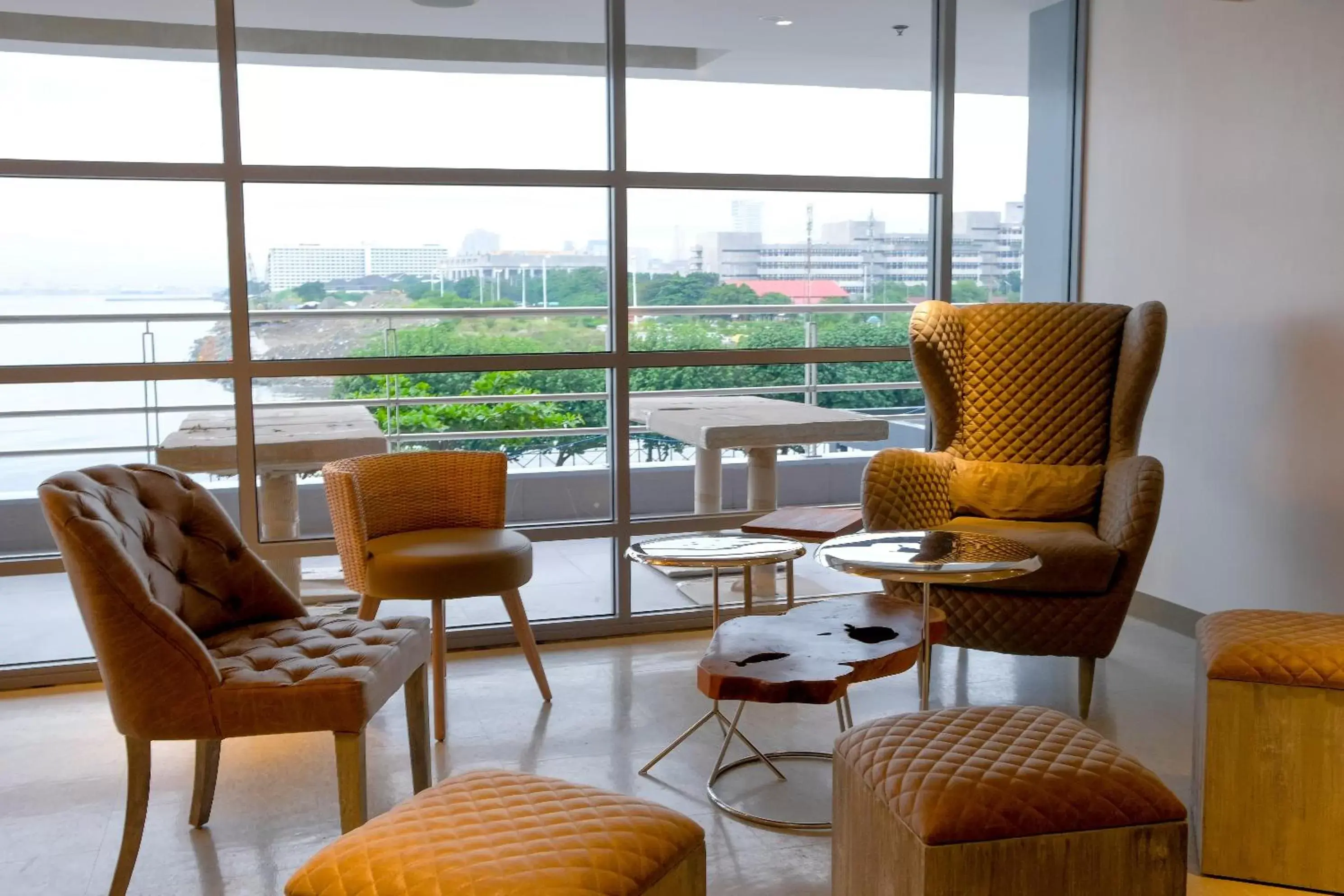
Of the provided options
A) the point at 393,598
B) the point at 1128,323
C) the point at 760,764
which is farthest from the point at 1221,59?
the point at 393,598

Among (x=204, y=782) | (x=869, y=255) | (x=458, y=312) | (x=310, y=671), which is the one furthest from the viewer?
(x=869, y=255)

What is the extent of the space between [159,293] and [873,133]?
2.40 meters

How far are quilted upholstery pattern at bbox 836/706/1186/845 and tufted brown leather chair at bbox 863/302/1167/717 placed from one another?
1.28 m

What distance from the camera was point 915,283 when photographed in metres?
4.45

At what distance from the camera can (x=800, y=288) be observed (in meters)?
4.30

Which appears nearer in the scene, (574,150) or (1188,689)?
(1188,689)

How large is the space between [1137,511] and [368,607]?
6.81ft

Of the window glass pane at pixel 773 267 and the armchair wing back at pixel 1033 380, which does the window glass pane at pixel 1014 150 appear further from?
the armchair wing back at pixel 1033 380

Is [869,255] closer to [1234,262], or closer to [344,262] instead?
[1234,262]

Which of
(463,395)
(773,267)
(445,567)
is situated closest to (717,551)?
(445,567)

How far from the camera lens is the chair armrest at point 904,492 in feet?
11.6

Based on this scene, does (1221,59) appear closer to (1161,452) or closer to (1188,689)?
(1161,452)

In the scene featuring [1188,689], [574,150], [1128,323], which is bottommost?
[1188,689]

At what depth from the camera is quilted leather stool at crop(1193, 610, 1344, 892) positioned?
228 cm
